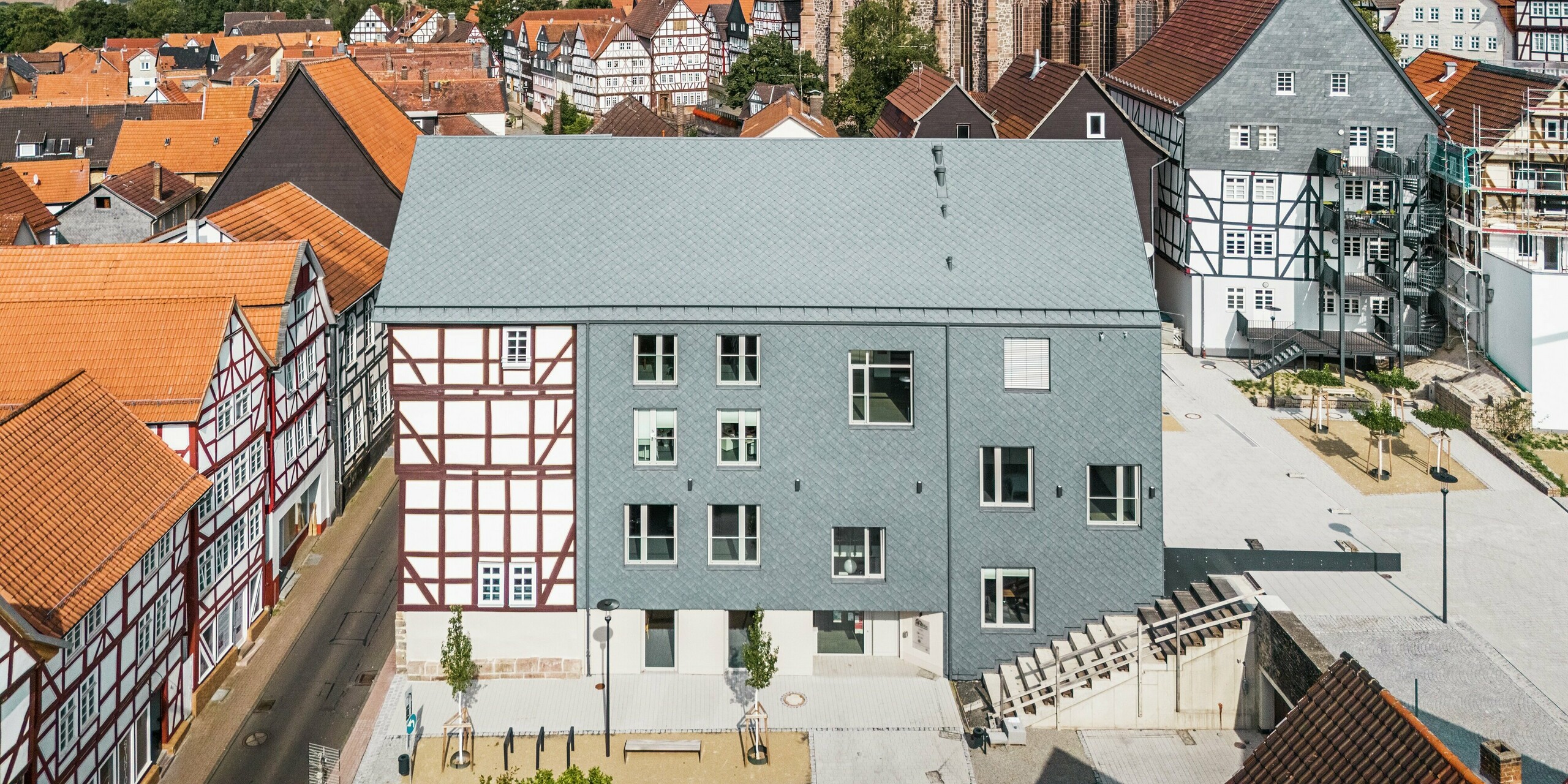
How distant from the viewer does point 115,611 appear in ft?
86.0

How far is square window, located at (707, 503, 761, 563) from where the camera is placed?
30594 mm

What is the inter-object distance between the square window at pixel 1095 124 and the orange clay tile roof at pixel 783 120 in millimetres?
14886

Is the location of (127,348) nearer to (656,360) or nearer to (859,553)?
(656,360)

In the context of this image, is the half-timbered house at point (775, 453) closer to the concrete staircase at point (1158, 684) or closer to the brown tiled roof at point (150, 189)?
the concrete staircase at point (1158, 684)

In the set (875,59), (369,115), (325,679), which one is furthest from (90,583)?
(875,59)

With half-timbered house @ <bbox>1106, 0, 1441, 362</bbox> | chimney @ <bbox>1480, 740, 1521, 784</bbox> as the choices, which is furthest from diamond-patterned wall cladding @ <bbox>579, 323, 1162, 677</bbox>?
half-timbered house @ <bbox>1106, 0, 1441, 362</bbox>

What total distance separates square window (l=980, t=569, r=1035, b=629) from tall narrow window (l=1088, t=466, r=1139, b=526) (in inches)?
71.0

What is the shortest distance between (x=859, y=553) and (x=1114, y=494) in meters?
5.18

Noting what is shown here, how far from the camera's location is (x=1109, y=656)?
29391 mm

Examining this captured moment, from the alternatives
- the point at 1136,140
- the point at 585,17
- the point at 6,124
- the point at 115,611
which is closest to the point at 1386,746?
the point at 115,611

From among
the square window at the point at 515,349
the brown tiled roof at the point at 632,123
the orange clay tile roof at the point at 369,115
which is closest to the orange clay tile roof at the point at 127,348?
the square window at the point at 515,349

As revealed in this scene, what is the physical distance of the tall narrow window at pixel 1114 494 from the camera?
30.6m

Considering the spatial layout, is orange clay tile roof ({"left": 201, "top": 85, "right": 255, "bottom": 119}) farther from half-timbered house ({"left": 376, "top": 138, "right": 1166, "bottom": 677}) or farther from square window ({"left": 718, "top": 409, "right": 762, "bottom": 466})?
square window ({"left": 718, "top": 409, "right": 762, "bottom": 466})

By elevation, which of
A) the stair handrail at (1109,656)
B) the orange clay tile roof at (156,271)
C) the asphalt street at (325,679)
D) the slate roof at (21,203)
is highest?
the slate roof at (21,203)
